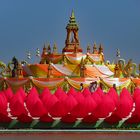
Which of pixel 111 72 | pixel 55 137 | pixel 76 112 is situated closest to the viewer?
pixel 55 137

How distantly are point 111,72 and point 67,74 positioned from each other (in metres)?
3.88

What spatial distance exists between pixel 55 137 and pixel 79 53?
82.1 feet

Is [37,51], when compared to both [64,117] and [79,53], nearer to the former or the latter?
[79,53]

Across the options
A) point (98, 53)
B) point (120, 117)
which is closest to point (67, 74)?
point (98, 53)

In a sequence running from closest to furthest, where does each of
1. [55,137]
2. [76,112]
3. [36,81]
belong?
[55,137] → [76,112] → [36,81]

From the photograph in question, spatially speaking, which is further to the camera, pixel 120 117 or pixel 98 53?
pixel 98 53

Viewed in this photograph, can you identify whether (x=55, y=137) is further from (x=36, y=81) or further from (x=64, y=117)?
(x=36, y=81)

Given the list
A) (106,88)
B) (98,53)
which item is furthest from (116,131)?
A: (98,53)

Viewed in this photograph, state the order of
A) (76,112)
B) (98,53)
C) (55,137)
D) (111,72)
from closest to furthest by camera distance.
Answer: (55,137), (76,112), (111,72), (98,53)

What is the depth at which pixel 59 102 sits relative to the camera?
1856 cm

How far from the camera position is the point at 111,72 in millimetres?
39562

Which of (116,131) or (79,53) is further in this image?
(79,53)

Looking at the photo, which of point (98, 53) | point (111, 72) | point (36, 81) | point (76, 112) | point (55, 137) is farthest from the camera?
point (98, 53)

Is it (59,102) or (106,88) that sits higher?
(59,102)
